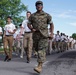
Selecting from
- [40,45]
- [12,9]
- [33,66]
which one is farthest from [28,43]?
[12,9]

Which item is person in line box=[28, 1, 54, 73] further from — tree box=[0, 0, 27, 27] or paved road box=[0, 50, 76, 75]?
tree box=[0, 0, 27, 27]

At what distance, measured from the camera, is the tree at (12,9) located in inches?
2756

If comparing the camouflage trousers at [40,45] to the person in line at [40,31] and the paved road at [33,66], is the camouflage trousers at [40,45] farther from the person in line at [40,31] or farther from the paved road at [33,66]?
the paved road at [33,66]

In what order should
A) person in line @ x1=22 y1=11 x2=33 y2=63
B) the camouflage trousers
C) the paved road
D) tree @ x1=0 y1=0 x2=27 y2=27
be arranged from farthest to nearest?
tree @ x1=0 y1=0 x2=27 y2=27 < person in line @ x1=22 y1=11 x2=33 y2=63 < the paved road < the camouflage trousers

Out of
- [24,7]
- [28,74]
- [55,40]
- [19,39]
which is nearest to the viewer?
[28,74]

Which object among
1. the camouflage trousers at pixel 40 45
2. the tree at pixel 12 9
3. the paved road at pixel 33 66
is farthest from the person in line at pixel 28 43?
the tree at pixel 12 9

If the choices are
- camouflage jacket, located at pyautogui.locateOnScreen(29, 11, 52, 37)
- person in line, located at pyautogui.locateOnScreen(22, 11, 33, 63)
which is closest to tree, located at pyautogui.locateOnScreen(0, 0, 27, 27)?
person in line, located at pyautogui.locateOnScreen(22, 11, 33, 63)

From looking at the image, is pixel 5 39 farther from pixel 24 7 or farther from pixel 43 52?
pixel 24 7

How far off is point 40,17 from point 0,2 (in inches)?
2322

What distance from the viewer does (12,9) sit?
238 feet

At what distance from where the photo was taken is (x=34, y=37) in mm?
10383

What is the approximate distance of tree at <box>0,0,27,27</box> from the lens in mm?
→ 70000

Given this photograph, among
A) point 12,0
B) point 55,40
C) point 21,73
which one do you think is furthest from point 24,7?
point 21,73

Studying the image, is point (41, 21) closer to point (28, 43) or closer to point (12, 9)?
point (28, 43)
